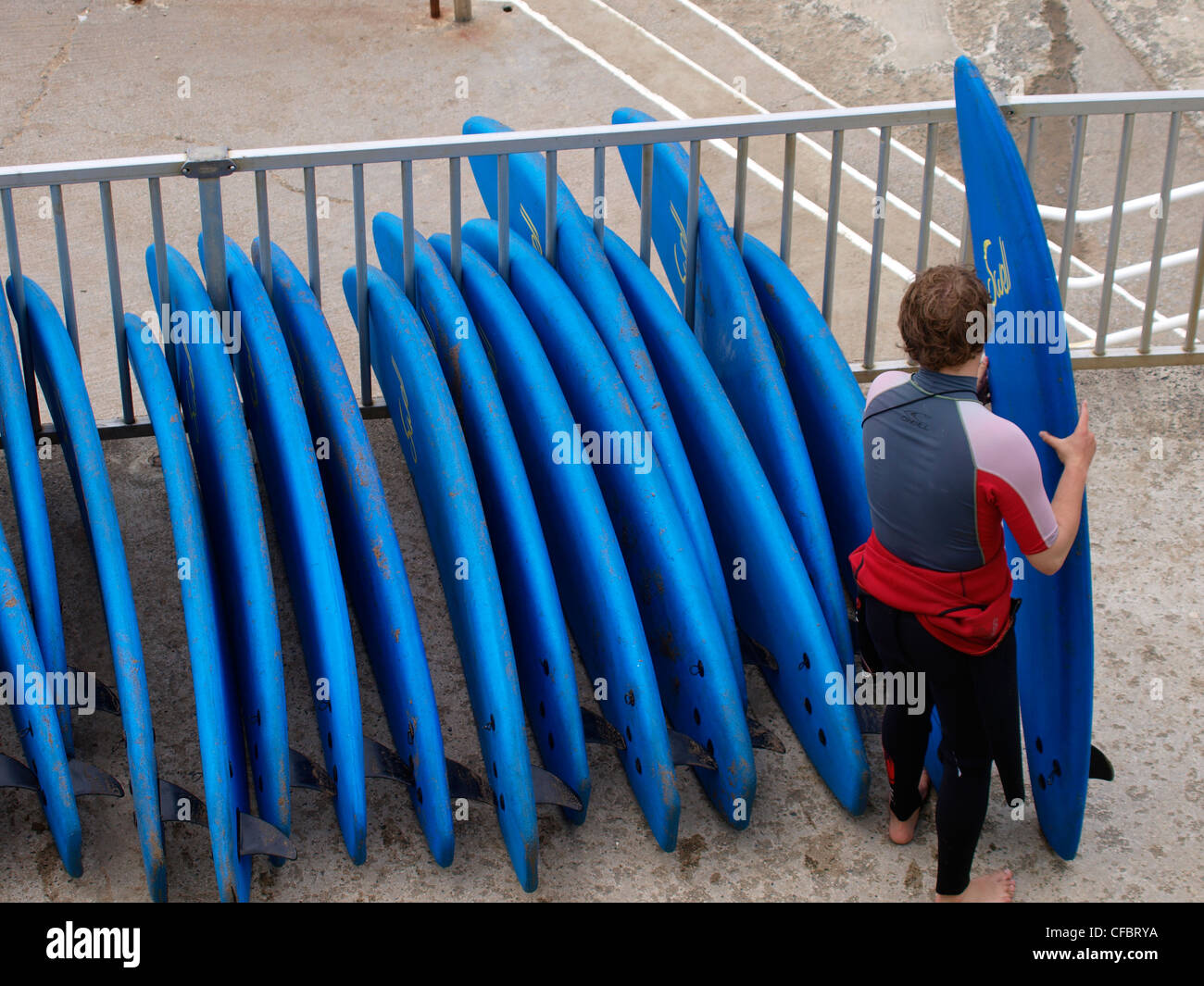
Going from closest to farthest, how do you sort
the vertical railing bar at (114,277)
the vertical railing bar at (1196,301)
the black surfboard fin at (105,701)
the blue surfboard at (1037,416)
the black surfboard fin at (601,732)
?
the blue surfboard at (1037,416) → the black surfboard fin at (601,732) → the black surfboard fin at (105,701) → the vertical railing bar at (114,277) → the vertical railing bar at (1196,301)

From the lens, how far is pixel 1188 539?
4.35 metres

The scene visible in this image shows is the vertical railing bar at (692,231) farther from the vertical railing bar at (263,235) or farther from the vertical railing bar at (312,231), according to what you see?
the vertical railing bar at (263,235)

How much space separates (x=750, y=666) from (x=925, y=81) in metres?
6.45

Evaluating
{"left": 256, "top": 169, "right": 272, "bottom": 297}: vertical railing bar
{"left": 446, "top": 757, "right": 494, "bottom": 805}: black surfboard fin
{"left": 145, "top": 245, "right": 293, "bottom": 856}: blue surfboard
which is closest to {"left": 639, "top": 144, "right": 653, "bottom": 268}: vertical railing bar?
A: {"left": 256, "top": 169, "right": 272, "bottom": 297}: vertical railing bar

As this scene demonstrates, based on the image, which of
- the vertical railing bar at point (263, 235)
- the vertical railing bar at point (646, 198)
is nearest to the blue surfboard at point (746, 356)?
the vertical railing bar at point (646, 198)

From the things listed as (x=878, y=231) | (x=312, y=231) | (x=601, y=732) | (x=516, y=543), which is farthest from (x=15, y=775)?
(x=878, y=231)

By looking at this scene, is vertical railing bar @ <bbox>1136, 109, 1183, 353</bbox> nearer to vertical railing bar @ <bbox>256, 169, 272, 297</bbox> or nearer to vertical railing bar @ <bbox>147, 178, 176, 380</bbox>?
vertical railing bar @ <bbox>256, 169, 272, 297</bbox>

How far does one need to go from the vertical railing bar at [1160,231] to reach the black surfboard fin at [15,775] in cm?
357

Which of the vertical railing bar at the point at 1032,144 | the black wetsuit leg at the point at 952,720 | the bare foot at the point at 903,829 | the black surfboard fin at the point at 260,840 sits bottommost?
the bare foot at the point at 903,829

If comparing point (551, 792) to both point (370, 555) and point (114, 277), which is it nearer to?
point (370, 555)

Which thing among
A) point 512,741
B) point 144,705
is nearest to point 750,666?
point 512,741

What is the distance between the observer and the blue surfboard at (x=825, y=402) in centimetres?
411

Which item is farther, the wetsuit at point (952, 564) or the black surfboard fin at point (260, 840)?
the black surfboard fin at point (260, 840)

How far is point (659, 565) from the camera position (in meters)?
3.73
